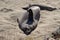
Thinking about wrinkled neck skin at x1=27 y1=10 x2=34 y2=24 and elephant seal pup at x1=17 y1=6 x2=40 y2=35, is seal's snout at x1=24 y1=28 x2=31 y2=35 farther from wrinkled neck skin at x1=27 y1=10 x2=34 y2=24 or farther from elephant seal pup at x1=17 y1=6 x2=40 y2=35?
wrinkled neck skin at x1=27 y1=10 x2=34 y2=24

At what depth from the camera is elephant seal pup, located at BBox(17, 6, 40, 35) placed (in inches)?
152

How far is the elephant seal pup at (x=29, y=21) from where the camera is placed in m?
3.86

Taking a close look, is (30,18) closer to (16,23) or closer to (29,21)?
(29,21)

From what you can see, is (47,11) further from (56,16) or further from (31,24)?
(31,24)

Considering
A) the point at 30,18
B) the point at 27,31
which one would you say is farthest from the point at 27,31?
the point at 30,18

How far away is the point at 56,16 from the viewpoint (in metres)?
4.52

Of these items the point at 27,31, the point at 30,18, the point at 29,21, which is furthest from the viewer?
the point at 30,18

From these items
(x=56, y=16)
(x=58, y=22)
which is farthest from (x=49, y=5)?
(x=58, y=22)

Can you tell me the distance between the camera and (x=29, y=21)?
4051 millimetres

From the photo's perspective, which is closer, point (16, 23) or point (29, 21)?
point (29, 21)

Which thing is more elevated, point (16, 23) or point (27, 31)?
point (27, 31)

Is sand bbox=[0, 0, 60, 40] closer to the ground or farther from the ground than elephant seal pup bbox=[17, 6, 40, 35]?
closer to the ground

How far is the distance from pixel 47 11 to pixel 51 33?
1.19 metres

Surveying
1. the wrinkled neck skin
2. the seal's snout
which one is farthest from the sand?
the wrinkled neck skin
